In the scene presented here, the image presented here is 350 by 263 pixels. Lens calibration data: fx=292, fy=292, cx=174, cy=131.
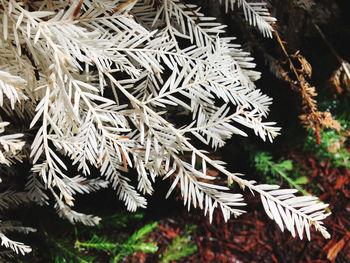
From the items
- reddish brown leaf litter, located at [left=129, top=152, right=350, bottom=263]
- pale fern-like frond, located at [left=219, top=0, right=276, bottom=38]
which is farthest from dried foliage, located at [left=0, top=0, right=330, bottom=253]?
reddish brown leaf litter, located at [left=129, top=152, right=350, bottom=263]

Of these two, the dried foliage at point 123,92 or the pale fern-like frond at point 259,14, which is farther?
the pale fern-like frond at point 259,14

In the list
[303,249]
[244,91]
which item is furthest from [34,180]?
[303,249]

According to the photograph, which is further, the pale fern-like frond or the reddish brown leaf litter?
the reddish brown leaf litter

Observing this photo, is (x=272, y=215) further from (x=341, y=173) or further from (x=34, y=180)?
(x=341, y=173)

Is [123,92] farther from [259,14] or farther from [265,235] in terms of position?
[265,235]

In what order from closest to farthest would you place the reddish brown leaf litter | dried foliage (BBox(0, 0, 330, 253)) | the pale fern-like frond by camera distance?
dried foliage (BBox(0, 0, 330, 253)), the pale fern-like frond, the reddish brown leaf litter

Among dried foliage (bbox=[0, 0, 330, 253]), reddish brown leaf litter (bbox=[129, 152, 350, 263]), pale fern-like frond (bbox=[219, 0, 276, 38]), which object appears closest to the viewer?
dried foliage (bbox=[0, 0, 330, 253])

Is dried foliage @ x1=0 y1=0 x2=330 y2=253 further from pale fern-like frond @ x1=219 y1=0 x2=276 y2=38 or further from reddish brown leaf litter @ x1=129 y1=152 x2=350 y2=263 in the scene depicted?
reddish brown leaf litter @ x1=129 y1=152 x2=350 y2=263

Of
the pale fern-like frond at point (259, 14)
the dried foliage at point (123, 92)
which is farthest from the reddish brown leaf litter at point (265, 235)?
the pale fern-like frond at point (259, 14)

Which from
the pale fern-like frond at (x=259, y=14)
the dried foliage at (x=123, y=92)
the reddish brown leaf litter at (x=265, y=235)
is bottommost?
the reddish brown leaf litter at (x=265, y=235)

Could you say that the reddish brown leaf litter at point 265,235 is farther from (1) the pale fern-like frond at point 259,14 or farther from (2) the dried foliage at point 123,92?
(1) the pale fern-like frond at point 259,14

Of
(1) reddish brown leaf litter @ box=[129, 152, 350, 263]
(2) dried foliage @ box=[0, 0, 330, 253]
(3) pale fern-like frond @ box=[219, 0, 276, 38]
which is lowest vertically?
(1) reddish brown leaf litter @ box=[129, 152, 350, 263]
